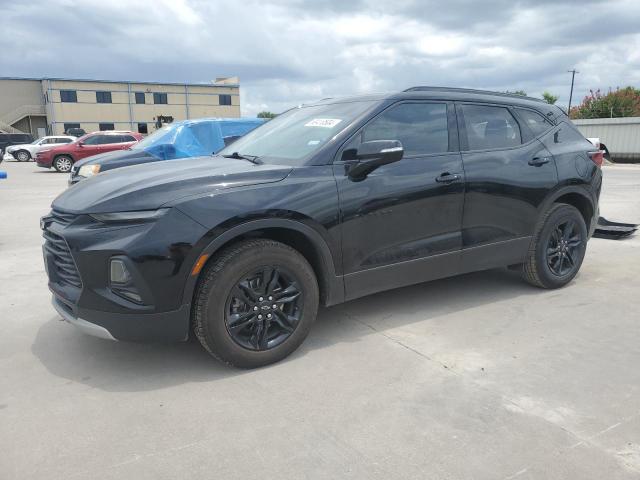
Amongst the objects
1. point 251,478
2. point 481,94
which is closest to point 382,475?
point 251,478

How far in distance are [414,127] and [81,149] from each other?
69.7 ft

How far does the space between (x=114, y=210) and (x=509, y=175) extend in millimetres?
3154

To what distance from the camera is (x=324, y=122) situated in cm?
410

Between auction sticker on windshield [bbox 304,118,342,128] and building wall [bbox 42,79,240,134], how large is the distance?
183 feet

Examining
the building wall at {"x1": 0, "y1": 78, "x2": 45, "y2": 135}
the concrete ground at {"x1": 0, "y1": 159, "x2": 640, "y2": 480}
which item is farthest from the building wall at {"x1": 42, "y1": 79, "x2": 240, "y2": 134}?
the concrete ground at {"x1": 0, "y1": 159, "x2": 640, "y2": 480}

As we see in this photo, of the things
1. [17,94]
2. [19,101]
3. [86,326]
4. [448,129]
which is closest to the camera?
[86,326]

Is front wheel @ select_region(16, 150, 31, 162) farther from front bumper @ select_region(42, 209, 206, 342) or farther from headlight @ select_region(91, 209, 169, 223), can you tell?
headlight @ select_region(91, 209, 169, 223)

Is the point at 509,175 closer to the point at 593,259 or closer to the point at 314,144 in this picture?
the point at 314,144

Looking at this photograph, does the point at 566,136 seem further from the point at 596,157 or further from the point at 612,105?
the point at 612,105

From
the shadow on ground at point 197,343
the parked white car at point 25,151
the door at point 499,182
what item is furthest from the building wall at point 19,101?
the door at point 499,182

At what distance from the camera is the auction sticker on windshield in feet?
13.1

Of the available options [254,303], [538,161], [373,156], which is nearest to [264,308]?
[254,303]

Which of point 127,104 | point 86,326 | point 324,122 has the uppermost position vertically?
point 127,104

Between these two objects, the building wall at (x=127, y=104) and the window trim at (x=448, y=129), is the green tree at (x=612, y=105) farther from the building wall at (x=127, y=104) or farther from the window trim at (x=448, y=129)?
the building wall at (x=127, y=104)
